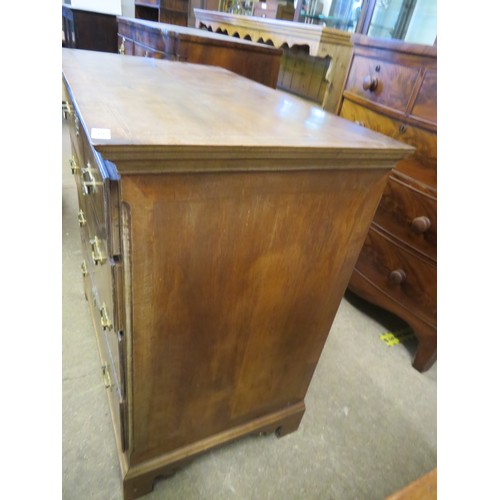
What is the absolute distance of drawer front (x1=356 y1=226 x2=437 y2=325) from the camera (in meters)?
1.28

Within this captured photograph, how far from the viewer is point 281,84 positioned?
9.34ft

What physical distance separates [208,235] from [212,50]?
4.42ft

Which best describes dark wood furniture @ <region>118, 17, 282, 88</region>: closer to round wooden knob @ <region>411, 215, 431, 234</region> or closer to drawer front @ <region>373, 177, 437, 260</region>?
drawer front @ <region>373, 177, 437, 260</region>

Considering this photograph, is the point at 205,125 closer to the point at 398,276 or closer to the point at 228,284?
the point at 228,284

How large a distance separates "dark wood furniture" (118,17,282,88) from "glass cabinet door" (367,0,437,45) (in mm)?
783

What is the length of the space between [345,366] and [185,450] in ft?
2.35

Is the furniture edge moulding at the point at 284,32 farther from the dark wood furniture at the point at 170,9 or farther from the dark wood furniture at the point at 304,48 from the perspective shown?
the dark wood furniture at the point at 170,9

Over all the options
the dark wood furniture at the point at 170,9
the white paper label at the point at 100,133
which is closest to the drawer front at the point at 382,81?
the white paper label at the point at 100,133

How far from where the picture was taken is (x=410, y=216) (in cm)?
Result: 128

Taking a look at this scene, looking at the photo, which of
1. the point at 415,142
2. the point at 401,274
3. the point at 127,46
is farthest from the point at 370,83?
the point at 127,46

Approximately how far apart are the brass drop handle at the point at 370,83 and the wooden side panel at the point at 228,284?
0.76 m

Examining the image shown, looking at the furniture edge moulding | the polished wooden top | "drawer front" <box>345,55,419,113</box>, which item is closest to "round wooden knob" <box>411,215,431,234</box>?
"drawer front" <box>345,55,419,113</box>

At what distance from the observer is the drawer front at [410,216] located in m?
1.21
